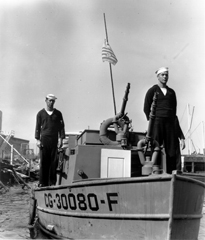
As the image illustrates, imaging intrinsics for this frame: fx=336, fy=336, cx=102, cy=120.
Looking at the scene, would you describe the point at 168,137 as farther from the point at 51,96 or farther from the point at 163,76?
the point at 51,96

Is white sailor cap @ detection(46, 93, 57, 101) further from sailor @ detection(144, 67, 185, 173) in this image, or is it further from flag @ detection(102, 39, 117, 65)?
sailor @ detection(144, 67, 185, 173)

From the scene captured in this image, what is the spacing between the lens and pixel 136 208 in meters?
4.59

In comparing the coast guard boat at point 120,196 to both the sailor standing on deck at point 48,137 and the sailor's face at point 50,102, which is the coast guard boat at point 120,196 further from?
the sailor's face at point 50,102

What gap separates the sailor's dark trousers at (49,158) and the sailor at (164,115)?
2.81 metres

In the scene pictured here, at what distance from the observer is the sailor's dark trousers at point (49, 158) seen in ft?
23.5

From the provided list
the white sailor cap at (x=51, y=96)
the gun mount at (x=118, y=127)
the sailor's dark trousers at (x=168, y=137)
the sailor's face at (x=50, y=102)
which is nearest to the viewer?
the sailor's dark trousers at (x=168, y=137)

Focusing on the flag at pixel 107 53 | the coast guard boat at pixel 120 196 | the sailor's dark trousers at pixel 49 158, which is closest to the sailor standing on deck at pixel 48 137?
the sailor's dark trousers at pixel 49 158

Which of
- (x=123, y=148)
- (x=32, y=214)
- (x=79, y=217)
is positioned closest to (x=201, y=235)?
(x=123, y=148)

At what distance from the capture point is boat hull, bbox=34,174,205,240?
4.36m

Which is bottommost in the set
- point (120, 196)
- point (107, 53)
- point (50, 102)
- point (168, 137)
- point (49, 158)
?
point (120, 196)

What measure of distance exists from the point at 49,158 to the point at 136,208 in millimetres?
3100

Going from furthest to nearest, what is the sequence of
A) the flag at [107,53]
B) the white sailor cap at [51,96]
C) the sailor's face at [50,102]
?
the flag at [107,53]
the sailor's face at [50,102]
the white sailor cap at [51,96]

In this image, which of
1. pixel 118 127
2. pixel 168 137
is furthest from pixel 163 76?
pixel 118 127

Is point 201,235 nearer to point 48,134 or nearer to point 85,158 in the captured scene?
point 85,158
